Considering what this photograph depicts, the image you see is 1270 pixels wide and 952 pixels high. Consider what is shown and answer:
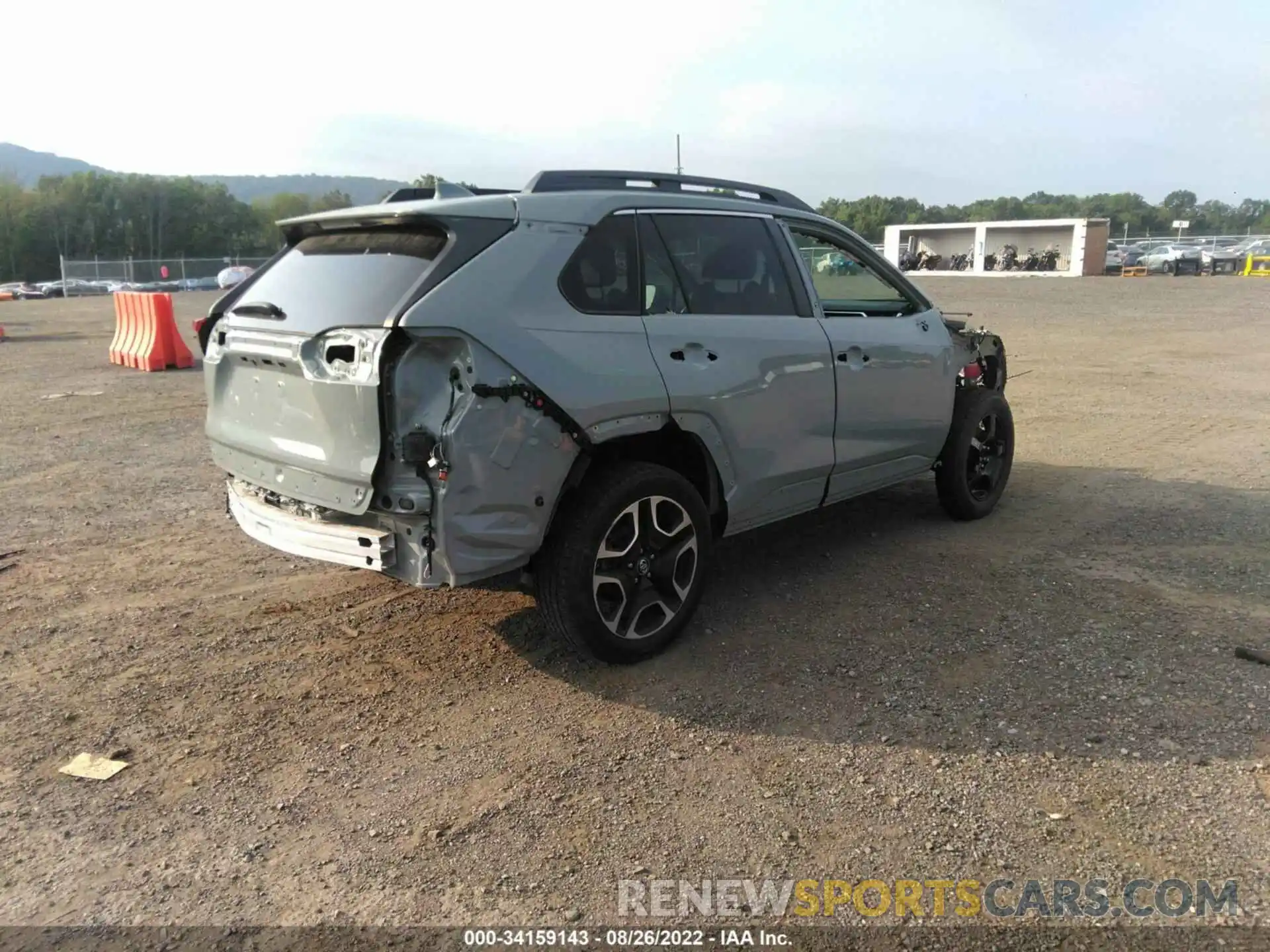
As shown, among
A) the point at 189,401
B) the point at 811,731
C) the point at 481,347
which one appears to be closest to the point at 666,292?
the point at 481,347

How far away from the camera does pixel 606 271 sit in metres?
3.96

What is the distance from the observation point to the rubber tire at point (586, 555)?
12.3 ft

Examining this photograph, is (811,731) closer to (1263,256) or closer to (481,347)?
(481,347)

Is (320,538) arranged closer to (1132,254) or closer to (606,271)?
(606,271)

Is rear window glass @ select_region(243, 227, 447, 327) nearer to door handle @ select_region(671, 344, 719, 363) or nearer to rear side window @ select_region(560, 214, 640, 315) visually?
rear side window @ select_region(560, 214, 640, 315)

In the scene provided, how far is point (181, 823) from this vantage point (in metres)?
3.03

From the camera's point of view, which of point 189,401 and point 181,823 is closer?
point 181,823

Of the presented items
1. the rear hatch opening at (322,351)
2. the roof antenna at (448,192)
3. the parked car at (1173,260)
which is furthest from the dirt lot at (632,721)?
the parked car at (1173,260)

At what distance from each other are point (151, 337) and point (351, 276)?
12085 millimetres

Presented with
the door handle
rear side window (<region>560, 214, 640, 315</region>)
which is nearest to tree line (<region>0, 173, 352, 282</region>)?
rear side window (<region>560, 214, 640, 315</region>)

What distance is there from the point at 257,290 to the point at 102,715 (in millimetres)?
1892

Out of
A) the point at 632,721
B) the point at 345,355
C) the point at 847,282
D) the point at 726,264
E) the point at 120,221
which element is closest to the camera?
the point at 345,355

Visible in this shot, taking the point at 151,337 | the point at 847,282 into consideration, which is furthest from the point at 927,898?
the point at 151,337

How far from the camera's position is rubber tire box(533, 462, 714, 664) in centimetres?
374
